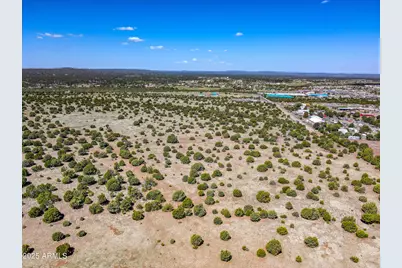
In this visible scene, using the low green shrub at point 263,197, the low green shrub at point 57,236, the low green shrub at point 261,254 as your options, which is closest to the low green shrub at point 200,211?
the low green shrub at point 263,197

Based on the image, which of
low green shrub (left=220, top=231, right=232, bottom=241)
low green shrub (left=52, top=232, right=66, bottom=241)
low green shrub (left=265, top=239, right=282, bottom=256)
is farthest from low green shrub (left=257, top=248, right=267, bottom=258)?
low green shrub (left=52, top=232, right=66, bottom=241)

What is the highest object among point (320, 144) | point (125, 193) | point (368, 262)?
point (320, 144)

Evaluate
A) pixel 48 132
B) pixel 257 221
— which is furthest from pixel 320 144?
pixel 48 132

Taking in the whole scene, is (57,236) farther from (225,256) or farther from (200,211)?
(225,256)

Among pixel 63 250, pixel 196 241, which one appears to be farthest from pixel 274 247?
pixel 63 250

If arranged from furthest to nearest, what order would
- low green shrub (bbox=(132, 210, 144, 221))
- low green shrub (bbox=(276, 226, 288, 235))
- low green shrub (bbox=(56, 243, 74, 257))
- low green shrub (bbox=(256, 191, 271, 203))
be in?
low green shrub (bbox=(256, 191, 271, 203))
low green shrub (bbox=(132, 210, 144, 221))
low green shrub (bbox=(276, 226, 288, 235))
low green shrub (bbox=(56, 243, 74, 257))

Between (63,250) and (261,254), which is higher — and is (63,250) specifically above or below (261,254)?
above

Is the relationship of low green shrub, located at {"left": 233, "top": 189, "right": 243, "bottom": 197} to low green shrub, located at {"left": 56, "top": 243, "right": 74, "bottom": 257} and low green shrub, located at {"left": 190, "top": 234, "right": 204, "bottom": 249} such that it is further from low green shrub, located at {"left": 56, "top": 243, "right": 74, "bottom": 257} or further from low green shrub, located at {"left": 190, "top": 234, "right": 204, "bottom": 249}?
low green shrub, located at {"left": 56, "top": 243, "right": 74, "bottom": 257}

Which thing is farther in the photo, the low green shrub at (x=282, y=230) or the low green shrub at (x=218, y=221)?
the low green shrub at (x=218, y=221)

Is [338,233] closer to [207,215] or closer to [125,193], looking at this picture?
[207,215]

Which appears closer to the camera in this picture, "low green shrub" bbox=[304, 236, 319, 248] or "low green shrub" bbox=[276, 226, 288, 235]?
"low green shrub" bbox=[304, 236, 319, 248]

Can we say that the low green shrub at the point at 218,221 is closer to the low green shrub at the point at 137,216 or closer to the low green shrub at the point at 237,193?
the low green shrub at the point at 237,193
